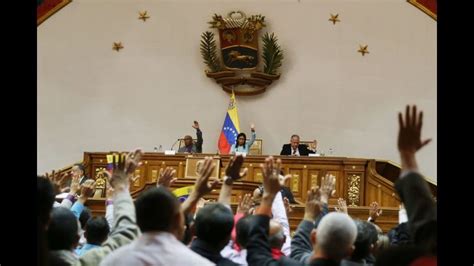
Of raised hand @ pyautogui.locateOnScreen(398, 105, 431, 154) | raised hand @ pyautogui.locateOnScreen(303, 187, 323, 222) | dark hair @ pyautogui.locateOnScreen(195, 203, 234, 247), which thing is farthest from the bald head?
raised hand @ pyautogui.locateOnScreen(398, 105, 431, 154)

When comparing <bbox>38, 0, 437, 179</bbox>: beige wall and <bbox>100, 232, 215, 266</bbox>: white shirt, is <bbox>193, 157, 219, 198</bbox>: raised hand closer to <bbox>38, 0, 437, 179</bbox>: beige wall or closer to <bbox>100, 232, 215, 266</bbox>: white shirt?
<bbox>100, 232, 215, 266</bbox>: white shirt

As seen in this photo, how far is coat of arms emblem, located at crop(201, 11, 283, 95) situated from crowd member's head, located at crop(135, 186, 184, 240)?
31.1 feet

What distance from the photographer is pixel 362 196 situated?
9.35 metres

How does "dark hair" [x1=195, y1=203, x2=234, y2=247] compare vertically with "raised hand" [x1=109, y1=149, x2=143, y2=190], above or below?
below

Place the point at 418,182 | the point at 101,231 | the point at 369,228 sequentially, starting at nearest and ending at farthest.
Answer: the point at 418,182 → the point at 369,228 → the point at 101,231

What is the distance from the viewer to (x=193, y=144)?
1083cm

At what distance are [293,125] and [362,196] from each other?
260 cm

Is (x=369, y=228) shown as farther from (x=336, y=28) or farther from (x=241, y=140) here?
(x=336, y=28)

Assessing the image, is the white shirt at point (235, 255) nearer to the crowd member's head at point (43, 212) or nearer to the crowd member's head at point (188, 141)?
the crowd member's head at point (43, 212)

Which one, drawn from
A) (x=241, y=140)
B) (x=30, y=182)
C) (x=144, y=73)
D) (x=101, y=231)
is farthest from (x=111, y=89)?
(x=30, y=182)

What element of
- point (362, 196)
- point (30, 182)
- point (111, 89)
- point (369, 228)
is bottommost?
point (362, 196)

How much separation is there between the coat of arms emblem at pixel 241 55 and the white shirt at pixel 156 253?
9.58m

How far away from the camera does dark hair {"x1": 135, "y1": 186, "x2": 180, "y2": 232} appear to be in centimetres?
217

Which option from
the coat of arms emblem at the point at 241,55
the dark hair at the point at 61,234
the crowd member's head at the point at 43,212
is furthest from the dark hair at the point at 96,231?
the coat of arms emblem at the point at 241,55
